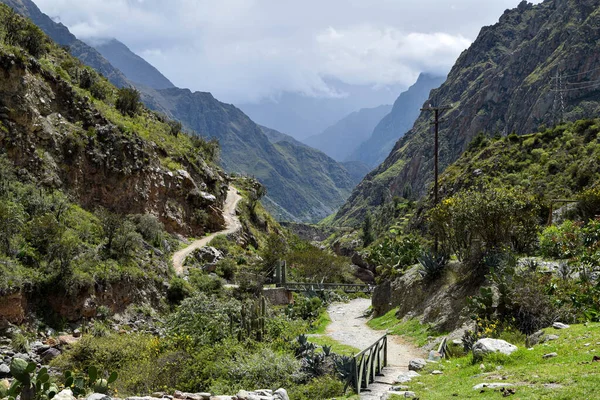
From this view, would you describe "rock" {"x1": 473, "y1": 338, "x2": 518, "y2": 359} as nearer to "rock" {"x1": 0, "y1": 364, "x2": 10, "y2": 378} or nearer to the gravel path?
the gravel path

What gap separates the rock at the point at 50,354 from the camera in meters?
18.2

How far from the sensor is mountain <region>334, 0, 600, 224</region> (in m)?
113

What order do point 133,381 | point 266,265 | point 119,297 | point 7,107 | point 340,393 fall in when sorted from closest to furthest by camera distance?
point 340,393 → point 133,381 → point 119,297 → point 7,107 → point 266,265

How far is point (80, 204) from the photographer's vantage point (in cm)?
3225

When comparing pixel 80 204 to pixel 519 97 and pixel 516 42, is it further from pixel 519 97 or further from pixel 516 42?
pixel 516 42

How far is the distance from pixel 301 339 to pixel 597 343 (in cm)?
792

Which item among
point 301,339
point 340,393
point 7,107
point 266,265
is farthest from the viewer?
point 266,265

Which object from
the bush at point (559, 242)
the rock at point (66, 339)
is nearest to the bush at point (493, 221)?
the bush at point (559, 242)

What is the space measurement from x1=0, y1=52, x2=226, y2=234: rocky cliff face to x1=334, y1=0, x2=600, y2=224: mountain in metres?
70.8

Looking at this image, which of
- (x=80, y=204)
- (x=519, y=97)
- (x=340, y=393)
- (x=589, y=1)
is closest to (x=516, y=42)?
(x=589, y=1)

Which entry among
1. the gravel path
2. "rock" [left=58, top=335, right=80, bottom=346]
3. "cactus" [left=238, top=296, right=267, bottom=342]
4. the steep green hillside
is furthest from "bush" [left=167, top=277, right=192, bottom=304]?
the steep green hillside

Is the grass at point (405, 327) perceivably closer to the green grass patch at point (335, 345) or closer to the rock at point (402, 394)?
the green grass patch at point (335, 345)

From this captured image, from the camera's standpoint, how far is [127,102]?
45250 mm

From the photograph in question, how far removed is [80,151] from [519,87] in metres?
139
